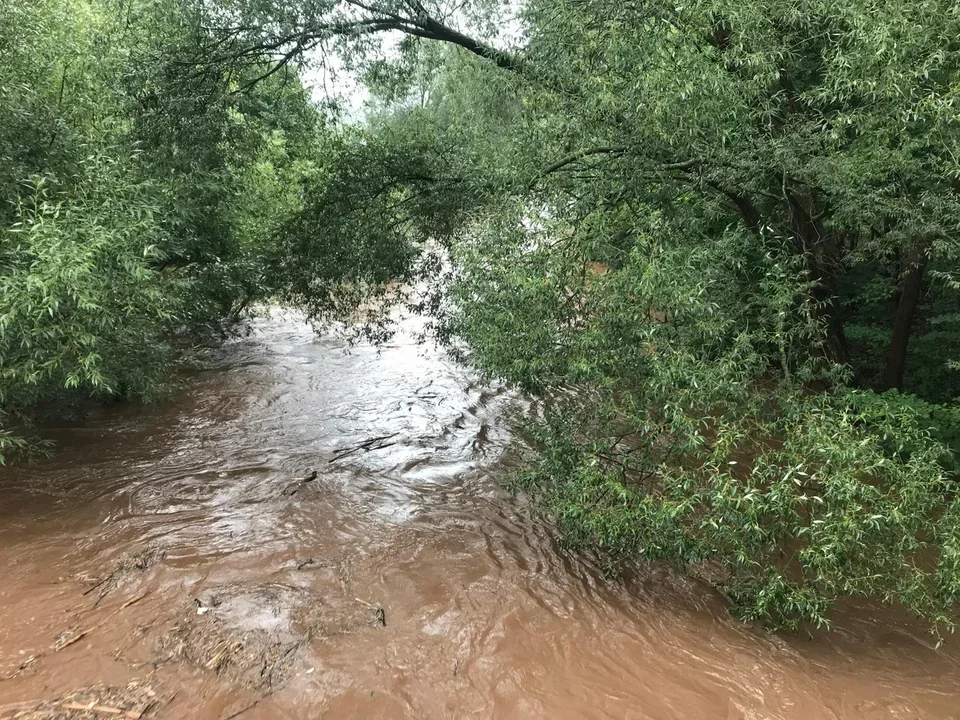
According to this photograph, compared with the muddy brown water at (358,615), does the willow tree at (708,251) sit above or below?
above

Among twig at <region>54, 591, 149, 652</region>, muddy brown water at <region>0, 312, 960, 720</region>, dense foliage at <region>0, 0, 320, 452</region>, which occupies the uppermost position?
dense foliage at <region>0, 0, 320, 452</region>

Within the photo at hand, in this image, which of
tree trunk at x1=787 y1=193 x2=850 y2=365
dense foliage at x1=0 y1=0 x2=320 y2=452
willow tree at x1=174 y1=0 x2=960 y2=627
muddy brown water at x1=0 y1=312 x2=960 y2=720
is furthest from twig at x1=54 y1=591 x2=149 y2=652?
tree trunk at x1=787 y1=193 x2=850 y2=365

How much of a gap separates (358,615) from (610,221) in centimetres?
503

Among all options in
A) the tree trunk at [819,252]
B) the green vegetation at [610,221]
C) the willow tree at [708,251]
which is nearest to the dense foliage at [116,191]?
the green vegetation at [610,221]

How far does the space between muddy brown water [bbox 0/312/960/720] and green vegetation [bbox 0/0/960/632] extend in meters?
0.58

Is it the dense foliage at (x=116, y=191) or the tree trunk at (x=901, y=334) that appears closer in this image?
the dense foliage at (x=116, y=191)

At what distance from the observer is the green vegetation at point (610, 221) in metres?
5.50

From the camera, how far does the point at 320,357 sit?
15.7 metres

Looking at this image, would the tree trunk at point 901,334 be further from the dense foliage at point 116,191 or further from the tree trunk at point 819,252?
the dense foliage at point 116,191

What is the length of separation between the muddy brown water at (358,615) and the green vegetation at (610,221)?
23.0 inches

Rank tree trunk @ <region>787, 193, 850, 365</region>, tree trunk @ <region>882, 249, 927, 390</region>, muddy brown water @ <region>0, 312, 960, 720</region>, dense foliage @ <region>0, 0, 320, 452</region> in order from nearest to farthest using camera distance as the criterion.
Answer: muddy brown water @ <region>0, 312, 960, 720</region>, dense foliage @ <region>0, 0, 320, 452</region>, tree trunk @ <region>787, 193, 850, 365</region>, tree trunk @ <region>882, 249, 927, 390</region>

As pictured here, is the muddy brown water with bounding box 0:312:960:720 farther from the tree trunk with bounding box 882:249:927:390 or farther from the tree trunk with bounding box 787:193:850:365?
the tree trunk with bounding box 882:249:927:390

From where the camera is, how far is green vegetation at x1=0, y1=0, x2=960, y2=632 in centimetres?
550

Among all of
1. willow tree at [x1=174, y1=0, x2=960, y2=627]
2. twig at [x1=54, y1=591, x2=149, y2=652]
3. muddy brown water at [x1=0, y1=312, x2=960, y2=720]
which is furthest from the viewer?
twig at [x1=54, y1=591, x2=149, y2=652]
